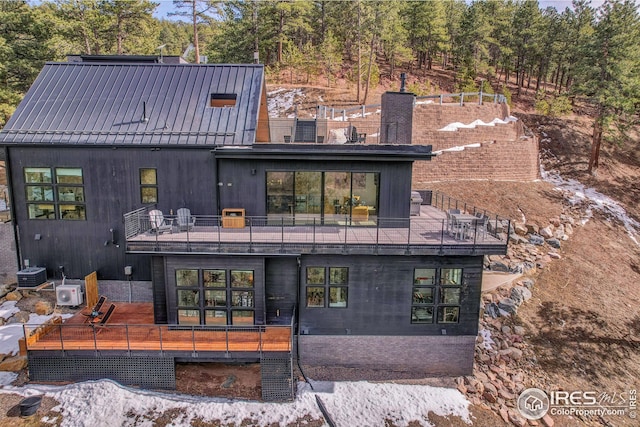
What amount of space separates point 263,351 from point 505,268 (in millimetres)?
Answer: 11860

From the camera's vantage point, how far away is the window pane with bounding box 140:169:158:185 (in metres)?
11.9

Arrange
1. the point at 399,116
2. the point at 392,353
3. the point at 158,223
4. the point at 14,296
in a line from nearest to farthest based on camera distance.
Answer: the point at 158,223, the point at 392,353, the point at 14,296, the point at 399,116

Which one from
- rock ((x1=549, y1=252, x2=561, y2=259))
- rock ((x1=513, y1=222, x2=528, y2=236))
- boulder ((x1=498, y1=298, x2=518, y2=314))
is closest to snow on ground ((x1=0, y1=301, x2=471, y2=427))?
boulder ((x1=498, y1=298, x2=518, y2=314))

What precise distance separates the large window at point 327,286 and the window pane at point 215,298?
2.23m

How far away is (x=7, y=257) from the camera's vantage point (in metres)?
13.3

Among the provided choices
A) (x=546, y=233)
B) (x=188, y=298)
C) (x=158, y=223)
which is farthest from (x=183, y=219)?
(x=546, y=233)

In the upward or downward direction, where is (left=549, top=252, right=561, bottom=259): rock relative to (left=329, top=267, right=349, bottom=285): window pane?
downward

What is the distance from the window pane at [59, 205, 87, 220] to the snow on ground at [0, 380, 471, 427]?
479cm

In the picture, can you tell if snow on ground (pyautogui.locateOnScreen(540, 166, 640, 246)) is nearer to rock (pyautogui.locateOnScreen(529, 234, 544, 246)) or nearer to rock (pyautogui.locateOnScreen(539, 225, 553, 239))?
rock (pyautogui.locateOnScreen(539, 225, 553, 239))

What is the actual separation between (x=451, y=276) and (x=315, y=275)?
145 inches

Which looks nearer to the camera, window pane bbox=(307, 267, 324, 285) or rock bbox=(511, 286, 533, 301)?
window pane bbox=(307, 267, 324, 285)

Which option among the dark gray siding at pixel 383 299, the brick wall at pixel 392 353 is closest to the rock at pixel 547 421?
the brick wall at pixel 392 353

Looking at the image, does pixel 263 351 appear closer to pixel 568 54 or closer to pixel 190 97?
pixel 190 97

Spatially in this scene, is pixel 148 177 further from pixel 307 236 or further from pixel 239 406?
pixel 239 406
